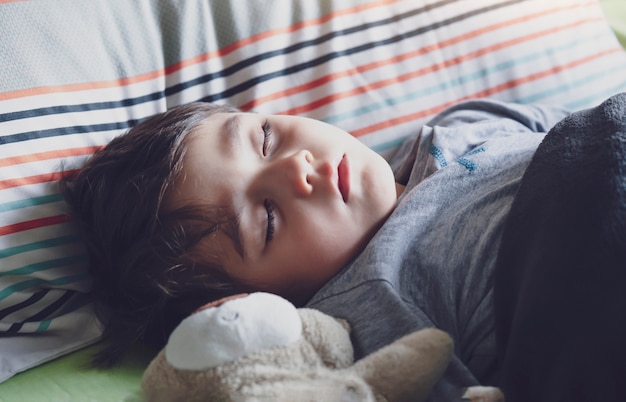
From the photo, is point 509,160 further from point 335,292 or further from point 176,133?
point 176,133

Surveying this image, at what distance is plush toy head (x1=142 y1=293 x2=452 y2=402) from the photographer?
618mm

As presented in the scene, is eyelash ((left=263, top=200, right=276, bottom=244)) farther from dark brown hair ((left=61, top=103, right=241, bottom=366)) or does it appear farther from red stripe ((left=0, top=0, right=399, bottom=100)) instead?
red stripe ((left=0, top=0, right=399, bottom=100))

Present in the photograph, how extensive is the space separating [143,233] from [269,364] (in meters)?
0.33

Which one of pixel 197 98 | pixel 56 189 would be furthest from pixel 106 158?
pixel 197 98

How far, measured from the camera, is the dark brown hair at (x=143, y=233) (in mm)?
871

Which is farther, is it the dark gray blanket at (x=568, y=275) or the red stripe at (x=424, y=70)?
the red stripe at (x=424, y=70)

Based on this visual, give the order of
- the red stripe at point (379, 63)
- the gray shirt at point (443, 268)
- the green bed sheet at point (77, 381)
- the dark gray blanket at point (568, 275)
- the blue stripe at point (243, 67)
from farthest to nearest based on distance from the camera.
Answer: the red stripe at point (379, 63) → the blue stripe at point (243, 67) → the green bed sheet at point (77, 381) → the gray shirt at point (443, 268) → the dark gray blanket at point (568, 275)

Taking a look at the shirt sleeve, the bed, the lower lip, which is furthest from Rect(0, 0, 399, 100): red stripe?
the lower lip

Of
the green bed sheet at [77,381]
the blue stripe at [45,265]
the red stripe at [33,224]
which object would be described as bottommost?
the green bed sheet at [77,381]

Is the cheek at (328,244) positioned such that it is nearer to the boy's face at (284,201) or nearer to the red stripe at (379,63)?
the boy's face at (284,201)

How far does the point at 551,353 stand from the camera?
65 cm

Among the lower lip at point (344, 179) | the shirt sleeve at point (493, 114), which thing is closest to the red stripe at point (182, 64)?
the shirt sleeve at point (493, 114)

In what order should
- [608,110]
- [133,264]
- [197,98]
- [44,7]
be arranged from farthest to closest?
[197,98]
[44,7]
[133,264]
[608,110]

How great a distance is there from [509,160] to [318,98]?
0.35 meters
